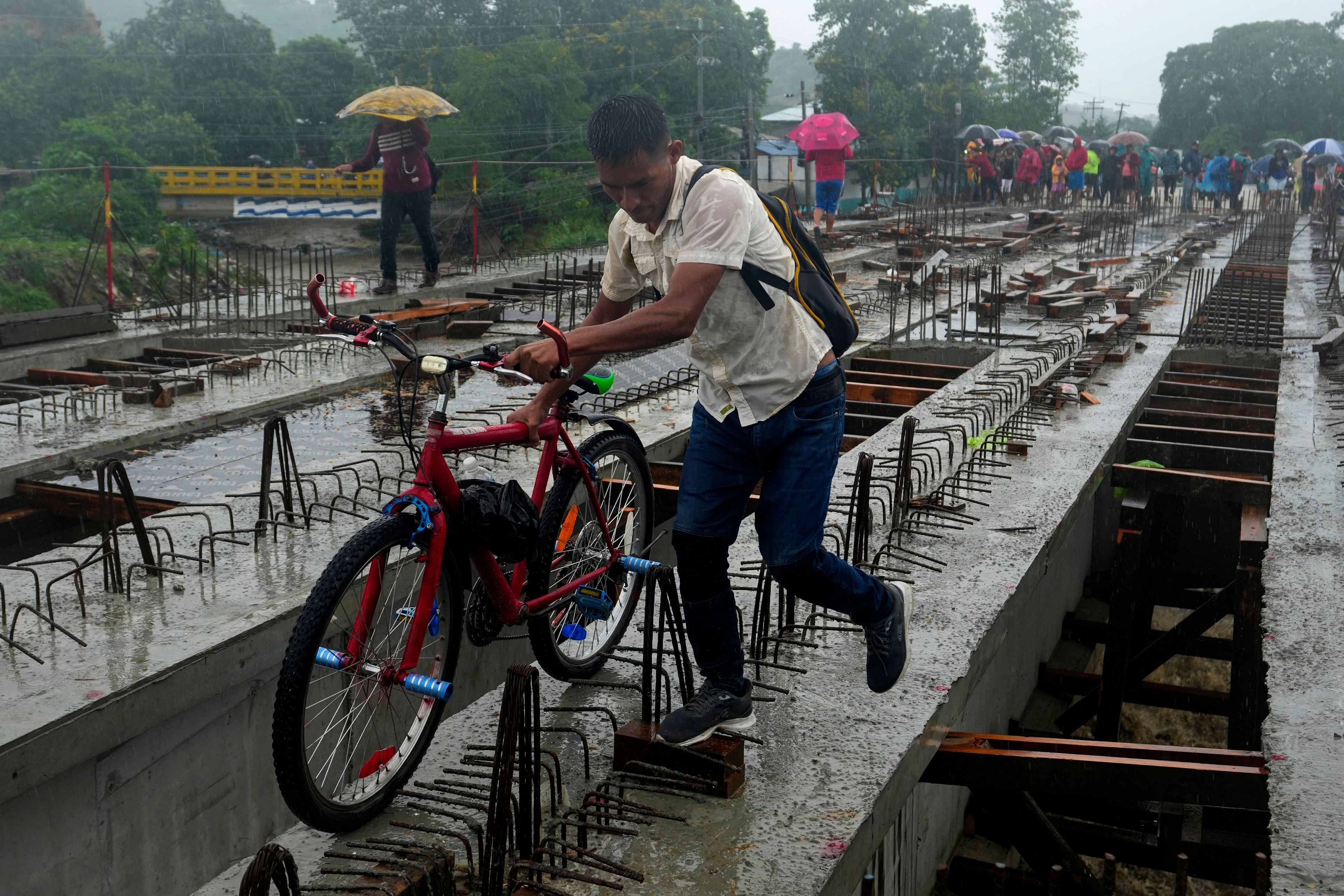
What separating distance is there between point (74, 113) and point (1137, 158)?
2802 centimetres

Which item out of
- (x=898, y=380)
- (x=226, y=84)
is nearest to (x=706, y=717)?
(x=898, y=380)

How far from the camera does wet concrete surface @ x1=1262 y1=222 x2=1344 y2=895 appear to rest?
3.50 meters

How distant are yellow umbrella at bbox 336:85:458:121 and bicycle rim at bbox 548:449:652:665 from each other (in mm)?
9030

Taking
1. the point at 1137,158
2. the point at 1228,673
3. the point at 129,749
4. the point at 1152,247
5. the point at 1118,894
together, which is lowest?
the point at 1228,673

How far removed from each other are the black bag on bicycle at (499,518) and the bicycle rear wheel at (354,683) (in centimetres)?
15

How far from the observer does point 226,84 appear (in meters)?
34.0

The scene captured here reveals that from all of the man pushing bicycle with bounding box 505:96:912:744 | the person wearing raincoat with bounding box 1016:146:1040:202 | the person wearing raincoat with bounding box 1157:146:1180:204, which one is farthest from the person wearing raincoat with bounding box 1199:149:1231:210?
the man pushing bicycle with bounding box 505:96:912:744

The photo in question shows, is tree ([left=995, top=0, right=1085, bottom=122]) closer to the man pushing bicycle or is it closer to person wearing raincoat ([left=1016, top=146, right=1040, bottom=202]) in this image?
person wearing raincoat ([left=1016, top=146, right=1040, bottom=202])

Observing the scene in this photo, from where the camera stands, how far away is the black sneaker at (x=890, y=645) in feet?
12.7

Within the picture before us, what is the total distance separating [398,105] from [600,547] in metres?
9.70

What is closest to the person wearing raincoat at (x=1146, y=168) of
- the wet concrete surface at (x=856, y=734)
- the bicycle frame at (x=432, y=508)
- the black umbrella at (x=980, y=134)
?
the black umbrella at (x=980, y=134)

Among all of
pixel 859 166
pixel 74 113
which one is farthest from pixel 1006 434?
pixel 859 166

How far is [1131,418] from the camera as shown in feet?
29.2

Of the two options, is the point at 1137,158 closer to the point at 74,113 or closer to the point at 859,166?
the point at 859,166
